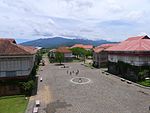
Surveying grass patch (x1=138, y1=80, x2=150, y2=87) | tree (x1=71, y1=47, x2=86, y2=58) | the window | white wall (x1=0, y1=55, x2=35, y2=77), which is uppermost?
tree (x1=71, y1=47, x2=86, y2=58)

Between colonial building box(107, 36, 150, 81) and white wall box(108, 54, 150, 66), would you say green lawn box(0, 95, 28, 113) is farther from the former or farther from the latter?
white wall box(108, 54, 150, 66)

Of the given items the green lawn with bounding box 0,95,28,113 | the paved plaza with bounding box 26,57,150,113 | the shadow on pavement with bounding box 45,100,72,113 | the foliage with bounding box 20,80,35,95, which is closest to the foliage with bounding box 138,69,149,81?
the paved plaza with bounding box 26,57,150,113

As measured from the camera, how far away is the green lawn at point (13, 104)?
2520 centimetres

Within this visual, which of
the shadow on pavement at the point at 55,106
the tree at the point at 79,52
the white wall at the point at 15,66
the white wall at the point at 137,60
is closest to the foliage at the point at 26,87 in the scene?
the white wall at the point at 15,66

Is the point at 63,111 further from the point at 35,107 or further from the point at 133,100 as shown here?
the point at 133,100

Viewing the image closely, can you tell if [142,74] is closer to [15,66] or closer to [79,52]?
[15,66]

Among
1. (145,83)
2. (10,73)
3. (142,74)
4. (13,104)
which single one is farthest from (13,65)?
(142,74)

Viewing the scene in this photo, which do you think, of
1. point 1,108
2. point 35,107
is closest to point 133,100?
point 35,107

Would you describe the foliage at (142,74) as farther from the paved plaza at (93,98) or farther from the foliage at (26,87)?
the foliage at (26,87)

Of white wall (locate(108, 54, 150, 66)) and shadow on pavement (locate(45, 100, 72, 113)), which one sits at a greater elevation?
white wall (locate(108, 54, 150, 66))

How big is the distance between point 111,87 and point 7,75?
16.7 meters

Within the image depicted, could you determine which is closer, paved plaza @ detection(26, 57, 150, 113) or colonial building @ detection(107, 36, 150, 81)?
paved plaza @ detection(26, 57, 150, 113)

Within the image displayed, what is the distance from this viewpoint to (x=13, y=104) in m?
27.6

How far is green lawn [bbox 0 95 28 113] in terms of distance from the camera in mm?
25197
